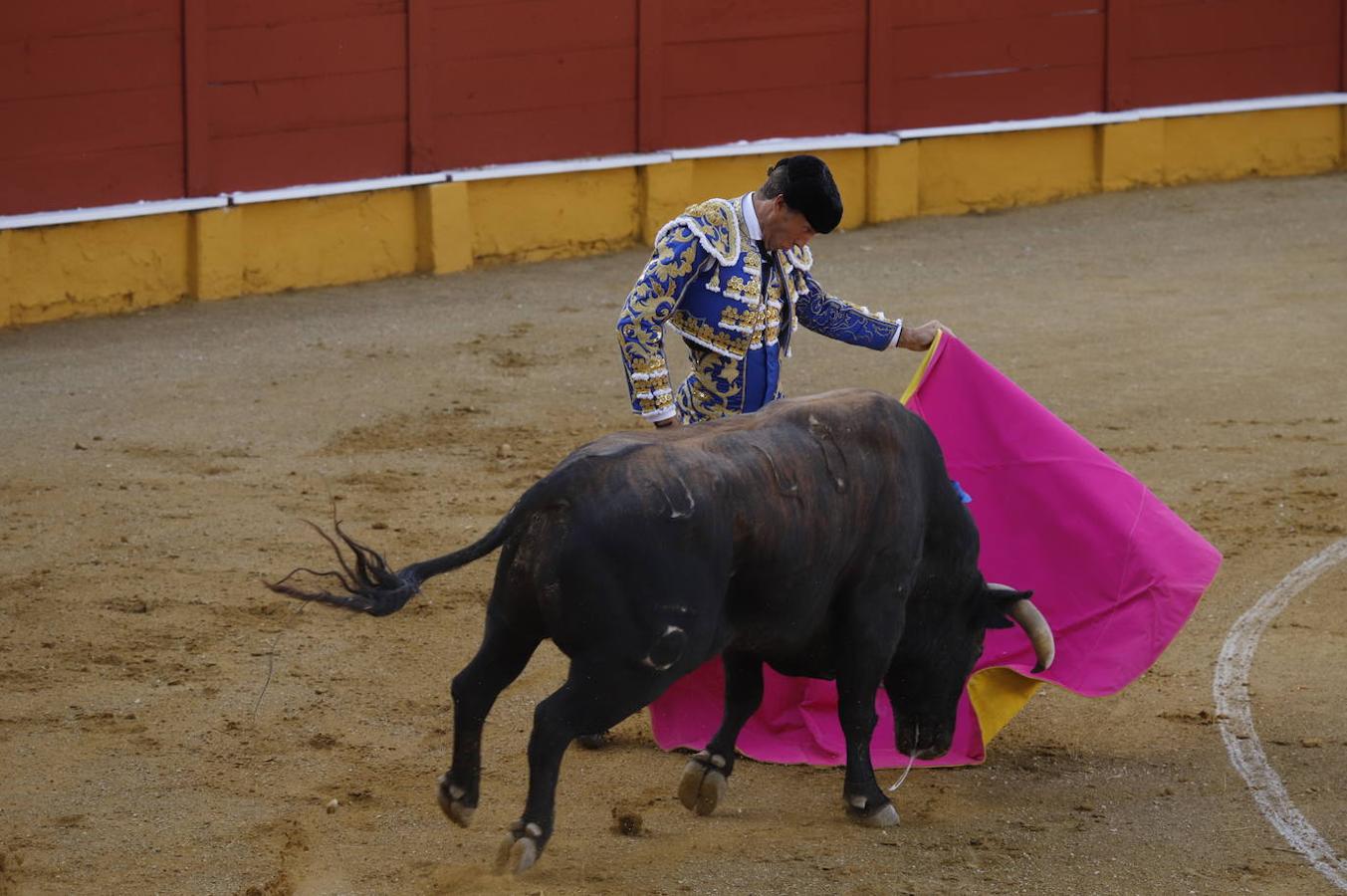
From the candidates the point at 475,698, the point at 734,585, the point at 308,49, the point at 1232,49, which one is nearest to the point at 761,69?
the point at 308,49

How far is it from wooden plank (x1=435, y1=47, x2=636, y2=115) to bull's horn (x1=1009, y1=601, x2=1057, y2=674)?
18.1 ft

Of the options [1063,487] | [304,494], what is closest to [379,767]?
[1063,487]

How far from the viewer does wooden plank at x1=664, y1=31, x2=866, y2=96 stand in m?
9.37

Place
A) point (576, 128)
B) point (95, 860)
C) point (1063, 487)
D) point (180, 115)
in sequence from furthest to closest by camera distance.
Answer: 1. point (576, 128)
2. point (180, 115)
3. point (1063, 487)
4. point (95, 860)

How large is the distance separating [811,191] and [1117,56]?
719 cm

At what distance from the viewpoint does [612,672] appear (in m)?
3.12

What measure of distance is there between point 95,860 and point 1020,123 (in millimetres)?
7628

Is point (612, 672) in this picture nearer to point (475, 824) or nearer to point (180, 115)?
point (475, 824)

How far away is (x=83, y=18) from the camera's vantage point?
773 centimetres

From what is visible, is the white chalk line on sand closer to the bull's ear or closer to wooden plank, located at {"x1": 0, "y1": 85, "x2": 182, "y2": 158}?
the bull's ear

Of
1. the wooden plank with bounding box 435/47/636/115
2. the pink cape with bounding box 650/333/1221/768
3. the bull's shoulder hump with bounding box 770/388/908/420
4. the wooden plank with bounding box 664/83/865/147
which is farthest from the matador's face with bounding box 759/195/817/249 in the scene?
the wooden plank with bounding box 664/83/865/147

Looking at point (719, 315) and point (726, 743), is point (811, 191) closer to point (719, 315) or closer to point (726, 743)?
point (719, 315)

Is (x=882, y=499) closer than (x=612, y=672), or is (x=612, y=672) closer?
(x=612, y=672)

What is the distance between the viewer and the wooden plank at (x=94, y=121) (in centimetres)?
760
